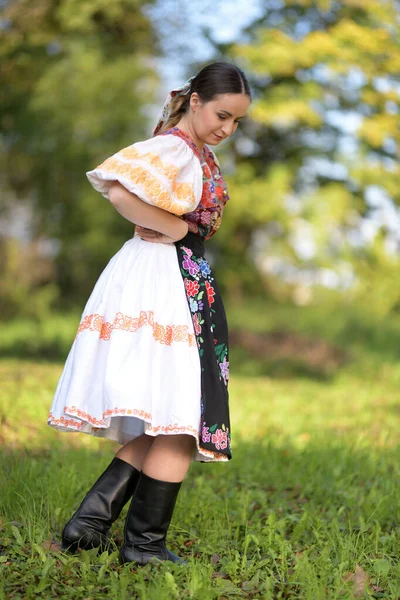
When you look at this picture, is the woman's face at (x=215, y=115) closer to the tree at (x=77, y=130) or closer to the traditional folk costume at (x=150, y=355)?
the traditional folk costume at (x=150, y=355)

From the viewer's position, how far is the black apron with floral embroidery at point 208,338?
2245 mm

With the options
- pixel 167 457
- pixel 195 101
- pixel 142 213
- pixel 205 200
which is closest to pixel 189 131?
pixel 195 101

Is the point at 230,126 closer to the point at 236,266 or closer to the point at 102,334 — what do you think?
the point at 102,334

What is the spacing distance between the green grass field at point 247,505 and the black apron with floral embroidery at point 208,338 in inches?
15.9

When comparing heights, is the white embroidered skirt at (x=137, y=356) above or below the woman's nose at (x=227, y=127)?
below

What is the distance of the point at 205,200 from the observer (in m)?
2.40

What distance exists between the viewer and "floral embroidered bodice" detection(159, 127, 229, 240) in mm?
2385

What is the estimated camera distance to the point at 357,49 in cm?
1082

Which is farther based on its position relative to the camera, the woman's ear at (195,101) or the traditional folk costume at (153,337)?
the woman's ear at (195,101)

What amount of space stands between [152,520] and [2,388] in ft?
10.8

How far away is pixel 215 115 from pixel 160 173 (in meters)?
0.26

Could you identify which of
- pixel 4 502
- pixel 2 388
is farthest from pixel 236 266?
pixel 4 502

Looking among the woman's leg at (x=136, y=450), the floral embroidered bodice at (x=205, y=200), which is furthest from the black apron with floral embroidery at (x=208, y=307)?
the woman's leg at (x=136, y=450)

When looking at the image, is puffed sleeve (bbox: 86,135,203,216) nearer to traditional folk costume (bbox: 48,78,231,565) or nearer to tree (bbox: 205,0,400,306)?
traditional folk costume (bbox: 48,78,231,565)
